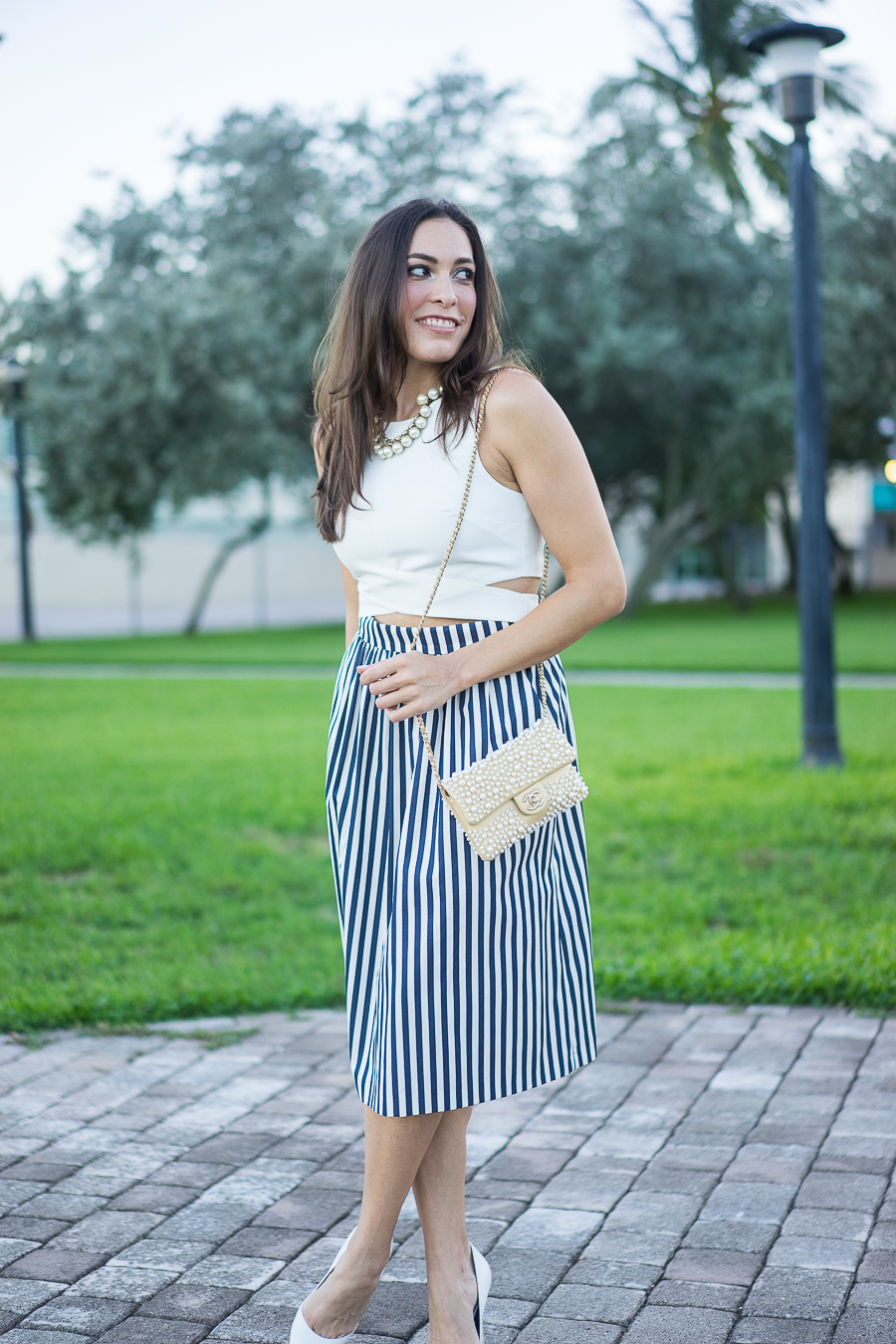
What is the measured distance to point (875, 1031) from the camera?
3.96 m

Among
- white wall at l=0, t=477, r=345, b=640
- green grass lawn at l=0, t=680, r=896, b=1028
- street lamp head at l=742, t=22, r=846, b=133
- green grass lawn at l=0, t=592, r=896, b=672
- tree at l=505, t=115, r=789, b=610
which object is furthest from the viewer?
white wall at l=0, t=477, r=345, b=640

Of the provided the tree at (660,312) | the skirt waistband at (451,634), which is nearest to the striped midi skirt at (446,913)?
the skirt waistband at (451,634)

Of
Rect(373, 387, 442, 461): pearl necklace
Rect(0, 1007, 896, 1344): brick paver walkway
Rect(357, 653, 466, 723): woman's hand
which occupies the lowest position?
Rect(0, 1007, 896, 1344): brick paver walkway

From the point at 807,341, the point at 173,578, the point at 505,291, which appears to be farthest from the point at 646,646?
the point at 173,578

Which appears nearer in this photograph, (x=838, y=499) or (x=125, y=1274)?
(x=125, y=1274)

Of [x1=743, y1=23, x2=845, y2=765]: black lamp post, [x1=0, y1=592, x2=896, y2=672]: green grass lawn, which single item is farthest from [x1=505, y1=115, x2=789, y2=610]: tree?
[x1=743, y1=23, x2=845, y2=765]: black lamp post

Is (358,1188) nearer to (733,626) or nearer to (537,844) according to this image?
(537,844)

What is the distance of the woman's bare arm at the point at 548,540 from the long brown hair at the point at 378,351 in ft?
0.29

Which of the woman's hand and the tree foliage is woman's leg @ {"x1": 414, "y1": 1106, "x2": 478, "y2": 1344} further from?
the tree foliage

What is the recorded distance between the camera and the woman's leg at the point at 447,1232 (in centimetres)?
229

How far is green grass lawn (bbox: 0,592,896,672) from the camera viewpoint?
689 inches

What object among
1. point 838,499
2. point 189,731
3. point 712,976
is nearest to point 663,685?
point 189,731

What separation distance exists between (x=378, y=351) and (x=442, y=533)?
360 millimetres

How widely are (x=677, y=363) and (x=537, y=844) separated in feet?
85.6
